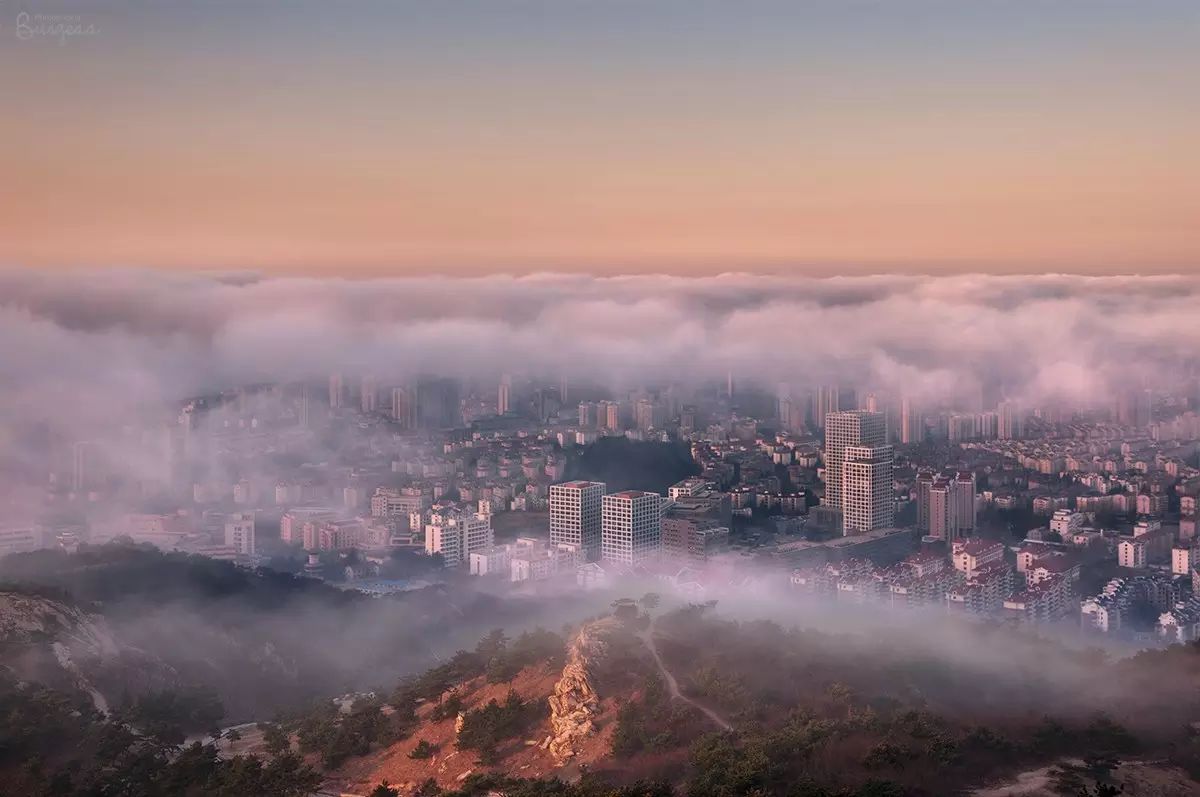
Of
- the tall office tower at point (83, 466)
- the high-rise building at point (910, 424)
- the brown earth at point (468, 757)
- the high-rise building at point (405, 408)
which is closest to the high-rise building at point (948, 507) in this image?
the high-rise building at point (910, 424)

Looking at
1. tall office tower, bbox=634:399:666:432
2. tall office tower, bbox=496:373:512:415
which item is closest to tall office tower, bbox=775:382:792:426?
tall office tower, bbox=634:399:666:432

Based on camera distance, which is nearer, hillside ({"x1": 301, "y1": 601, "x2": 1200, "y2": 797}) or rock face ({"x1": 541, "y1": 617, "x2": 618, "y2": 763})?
hillside ({"x1": 301, "y1": 601, "x2": 1200, "y2": 797})

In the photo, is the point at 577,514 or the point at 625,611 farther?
the point at 577,514

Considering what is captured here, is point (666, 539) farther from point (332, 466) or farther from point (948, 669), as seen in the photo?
point (948, 669)

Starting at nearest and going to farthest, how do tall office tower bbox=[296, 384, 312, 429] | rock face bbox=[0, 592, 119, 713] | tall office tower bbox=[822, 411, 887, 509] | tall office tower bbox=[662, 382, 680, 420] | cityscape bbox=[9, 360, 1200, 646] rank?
1. rock face bbox=[0, 592, 119, 713]
2. cityscape bbox=[9, 360, 1200, 646]
3. tall office tower bbox=[296, 384, 312, 429]
4. tall office tower bbox=[822, 411, 887, 509]
5. tall office tower bbox=[662, 382, 680, 420]

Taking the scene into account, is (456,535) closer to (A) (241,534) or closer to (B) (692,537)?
(A) (241,534)

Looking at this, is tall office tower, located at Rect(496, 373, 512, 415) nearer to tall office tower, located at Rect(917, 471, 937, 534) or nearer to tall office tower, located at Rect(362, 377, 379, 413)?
tall office tower, located at Rect(362, 377, 379, 413)

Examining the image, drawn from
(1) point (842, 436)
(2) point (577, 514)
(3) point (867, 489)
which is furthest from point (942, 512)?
(2) point (577, 514)

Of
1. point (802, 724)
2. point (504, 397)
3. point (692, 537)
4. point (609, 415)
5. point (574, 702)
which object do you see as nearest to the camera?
point (802, 724)
